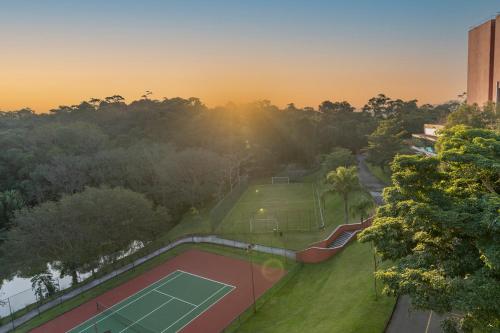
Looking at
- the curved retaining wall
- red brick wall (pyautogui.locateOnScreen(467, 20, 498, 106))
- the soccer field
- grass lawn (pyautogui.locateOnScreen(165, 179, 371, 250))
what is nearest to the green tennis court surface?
the curved retaining wall

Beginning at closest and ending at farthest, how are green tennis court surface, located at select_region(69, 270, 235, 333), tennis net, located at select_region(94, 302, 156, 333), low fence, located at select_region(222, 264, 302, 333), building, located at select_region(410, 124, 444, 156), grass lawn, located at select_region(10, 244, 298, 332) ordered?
low fence, located at select_region(222, 264, 302, 333), tennis net, located at select_region(94, 302, 156, 333), green tennis court surface, located at select_region(69, 270, 235, 333), grass lawn, located at select_region(10, 244, 298, 332), building, located at select_region(410, 124, 444, 156)

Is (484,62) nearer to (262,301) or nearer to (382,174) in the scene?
(382,174)

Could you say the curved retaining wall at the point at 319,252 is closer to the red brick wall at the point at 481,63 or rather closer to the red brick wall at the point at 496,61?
the red brick wall at the point at 496,61

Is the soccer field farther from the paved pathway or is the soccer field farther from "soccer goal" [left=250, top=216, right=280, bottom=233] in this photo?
the paved pathway

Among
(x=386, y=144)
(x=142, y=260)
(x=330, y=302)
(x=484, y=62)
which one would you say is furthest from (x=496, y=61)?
(x=142, y=260)

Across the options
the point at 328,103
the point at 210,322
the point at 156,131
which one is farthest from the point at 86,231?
the point at 328,103

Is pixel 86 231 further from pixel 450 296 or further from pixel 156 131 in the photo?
pixel 156 131
